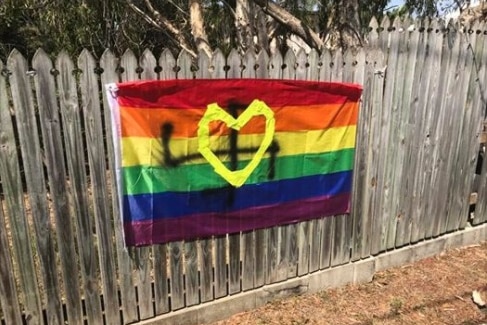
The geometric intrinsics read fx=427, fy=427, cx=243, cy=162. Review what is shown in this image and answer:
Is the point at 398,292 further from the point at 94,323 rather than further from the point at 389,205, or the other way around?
the point at 94,323

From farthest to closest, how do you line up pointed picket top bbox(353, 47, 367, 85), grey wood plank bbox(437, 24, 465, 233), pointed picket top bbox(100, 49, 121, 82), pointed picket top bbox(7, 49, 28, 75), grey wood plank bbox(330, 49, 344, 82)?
grey wood plank bbox(437, 24, 465, 233), pointed picket top bbox(353, 47, 367, 85), grey wood plank bbox(330, 49, 344, 82), pointed picket top bbox(100, 49, 121, 82), pointed picket top bbox(7, 49, 28, 75)

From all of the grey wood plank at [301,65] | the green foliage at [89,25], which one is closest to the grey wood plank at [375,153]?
the grey wood plank at [301,65]

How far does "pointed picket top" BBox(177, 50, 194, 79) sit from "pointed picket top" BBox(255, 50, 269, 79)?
1.68 ft

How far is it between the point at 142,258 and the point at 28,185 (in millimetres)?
917

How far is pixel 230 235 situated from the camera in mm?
3357

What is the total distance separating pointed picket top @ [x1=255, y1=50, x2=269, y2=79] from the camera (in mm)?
3148

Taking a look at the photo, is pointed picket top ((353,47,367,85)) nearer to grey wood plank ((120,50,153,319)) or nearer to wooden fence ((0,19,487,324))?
wooden fence ((0,19,487,324))

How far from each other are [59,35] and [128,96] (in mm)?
7010

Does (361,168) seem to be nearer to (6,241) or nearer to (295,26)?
(295,26)

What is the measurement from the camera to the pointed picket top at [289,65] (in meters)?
3.25

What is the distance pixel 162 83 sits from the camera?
2.81 metres

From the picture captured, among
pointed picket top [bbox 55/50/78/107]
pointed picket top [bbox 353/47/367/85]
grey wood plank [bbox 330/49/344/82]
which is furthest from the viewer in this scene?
pointed picket top [bbox 353/47/367/85]

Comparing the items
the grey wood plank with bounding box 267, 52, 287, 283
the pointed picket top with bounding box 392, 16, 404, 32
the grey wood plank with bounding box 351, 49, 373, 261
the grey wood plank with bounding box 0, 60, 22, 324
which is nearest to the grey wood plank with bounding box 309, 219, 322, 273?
the grey wood plank with bounding box 267, 52, 287, 283

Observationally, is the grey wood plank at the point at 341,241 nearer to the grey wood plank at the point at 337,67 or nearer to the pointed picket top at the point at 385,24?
the grey wood plank at the point at 337,67
